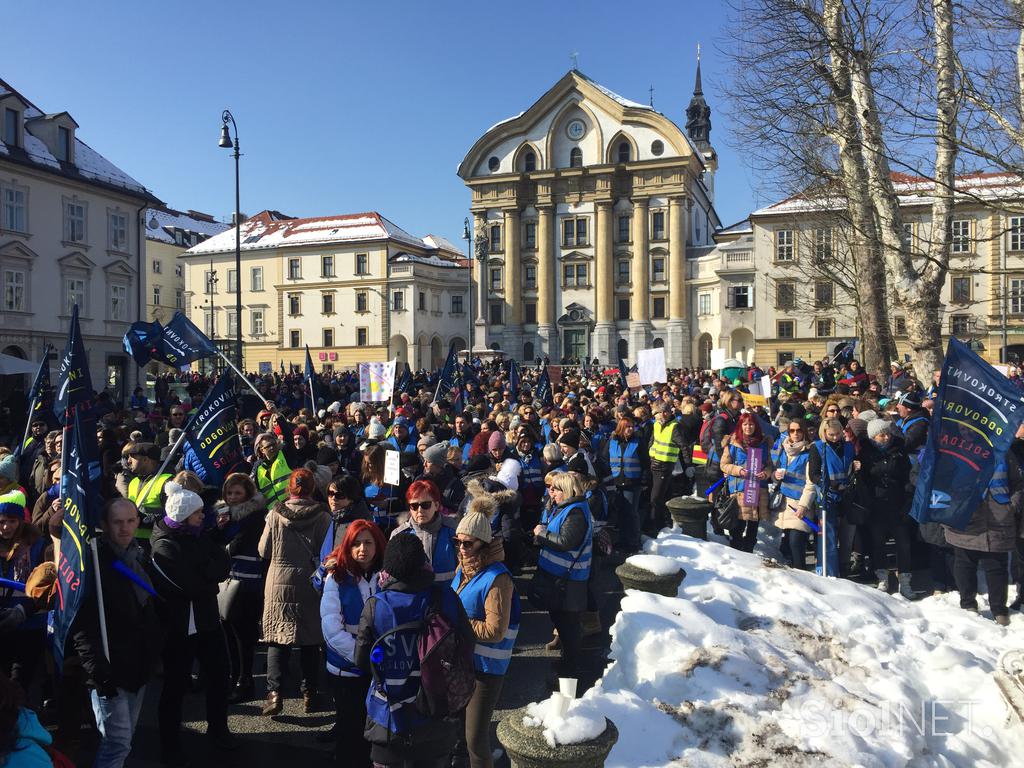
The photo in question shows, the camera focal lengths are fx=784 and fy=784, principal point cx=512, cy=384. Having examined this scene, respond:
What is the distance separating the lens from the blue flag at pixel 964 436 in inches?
257

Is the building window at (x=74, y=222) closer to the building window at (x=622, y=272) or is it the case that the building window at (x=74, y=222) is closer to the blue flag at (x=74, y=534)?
the blue flag at (x=74, y=534)

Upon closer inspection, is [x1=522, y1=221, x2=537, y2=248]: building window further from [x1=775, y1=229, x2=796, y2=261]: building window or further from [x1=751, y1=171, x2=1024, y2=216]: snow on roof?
[x1=751, y1=171, x2=1024, y2=216]: snow on roof

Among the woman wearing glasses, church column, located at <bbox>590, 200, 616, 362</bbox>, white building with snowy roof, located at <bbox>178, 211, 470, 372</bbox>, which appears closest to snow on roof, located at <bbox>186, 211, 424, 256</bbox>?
white building with snowy roof, located at <bbox>178, 211, 470, 372</bbox>

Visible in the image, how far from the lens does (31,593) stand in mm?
5168

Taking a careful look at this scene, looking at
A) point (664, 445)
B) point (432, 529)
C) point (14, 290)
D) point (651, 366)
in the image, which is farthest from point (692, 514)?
point (14, 290)

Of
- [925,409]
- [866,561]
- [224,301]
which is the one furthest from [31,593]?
[224,301]

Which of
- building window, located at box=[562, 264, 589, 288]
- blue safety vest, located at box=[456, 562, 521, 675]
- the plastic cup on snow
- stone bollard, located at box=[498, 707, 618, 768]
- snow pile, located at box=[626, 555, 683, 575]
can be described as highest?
building window, located at box=[562, 264, 589, 288]

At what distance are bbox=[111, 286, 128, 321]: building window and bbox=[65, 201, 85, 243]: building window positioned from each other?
2969mm

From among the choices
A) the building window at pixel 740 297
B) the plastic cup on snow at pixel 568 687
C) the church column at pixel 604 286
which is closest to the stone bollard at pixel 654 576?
the plastic cup on snow at pixel 568 687

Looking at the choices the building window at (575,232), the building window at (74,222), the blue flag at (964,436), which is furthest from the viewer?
the building window at (575,232)

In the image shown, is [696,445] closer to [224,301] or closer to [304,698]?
[304,698]

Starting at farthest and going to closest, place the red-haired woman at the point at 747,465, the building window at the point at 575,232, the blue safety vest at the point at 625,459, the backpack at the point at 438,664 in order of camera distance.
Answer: the building window at the point at 575,232 < the blue safety vest at the point at 625,459 < the red-haired woman at the point at 747,465 < the backpack at the point at 438,664

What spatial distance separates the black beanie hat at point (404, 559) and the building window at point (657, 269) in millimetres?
61189

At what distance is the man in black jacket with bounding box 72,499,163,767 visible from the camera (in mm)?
4320
